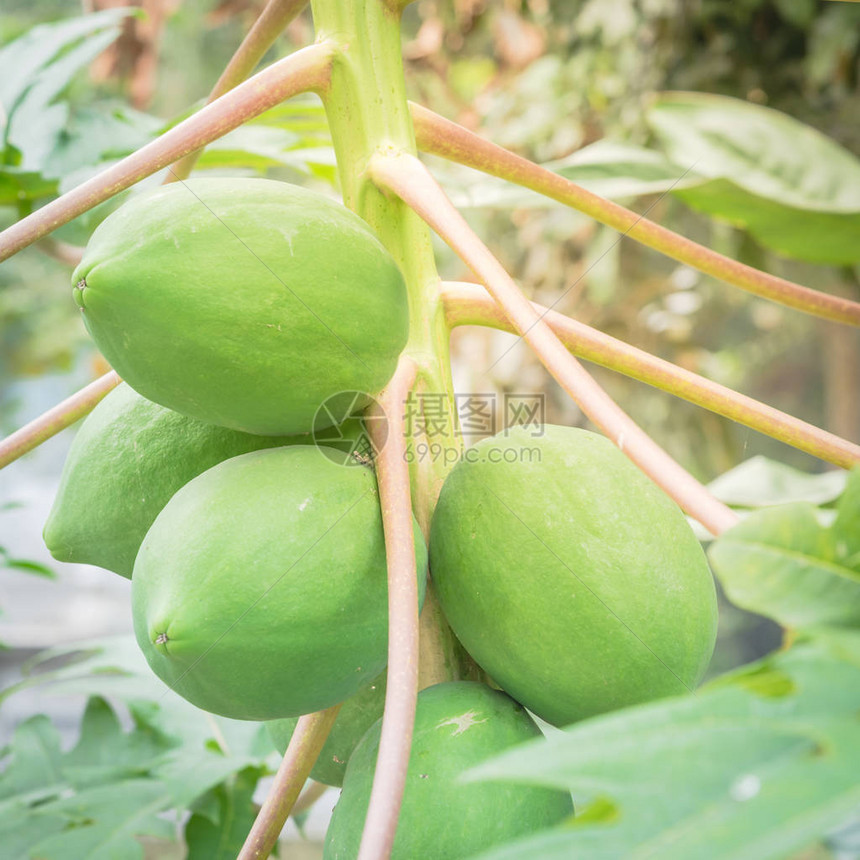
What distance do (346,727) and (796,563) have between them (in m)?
0.32

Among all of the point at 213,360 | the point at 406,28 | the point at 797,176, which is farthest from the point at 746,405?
the point at 406,28

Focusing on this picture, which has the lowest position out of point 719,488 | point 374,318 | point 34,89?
point 719,488

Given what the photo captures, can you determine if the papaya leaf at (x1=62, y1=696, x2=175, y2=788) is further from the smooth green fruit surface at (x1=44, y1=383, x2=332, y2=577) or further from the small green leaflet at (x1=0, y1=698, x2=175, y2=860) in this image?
the smooth green fruit surface at (x1=44, y1=383, x2=332, y2=577)

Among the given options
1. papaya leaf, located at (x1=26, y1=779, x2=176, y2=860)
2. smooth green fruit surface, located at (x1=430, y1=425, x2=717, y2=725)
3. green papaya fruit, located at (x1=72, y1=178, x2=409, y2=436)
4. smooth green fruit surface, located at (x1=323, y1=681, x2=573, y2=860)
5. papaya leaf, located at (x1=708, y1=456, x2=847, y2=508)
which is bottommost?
papaya leaf, located at (x1=708, y1=456, x2=847, y2=508)

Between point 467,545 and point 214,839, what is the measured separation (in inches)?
14.9

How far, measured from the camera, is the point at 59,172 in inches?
29.2

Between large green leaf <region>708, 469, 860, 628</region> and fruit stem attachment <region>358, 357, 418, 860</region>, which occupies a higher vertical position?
large green leaf <region>708, 469, 860, 628</region>

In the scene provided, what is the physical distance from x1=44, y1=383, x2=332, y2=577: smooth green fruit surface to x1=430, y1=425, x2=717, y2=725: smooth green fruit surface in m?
0.09

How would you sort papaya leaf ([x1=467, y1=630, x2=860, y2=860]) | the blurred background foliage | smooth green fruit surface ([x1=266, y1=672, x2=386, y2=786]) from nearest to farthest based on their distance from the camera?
papaya leaf ([x1=467, y1=630, x2=860, y2=860]), smooth green fruit surface ([x1=266, y1=672, x2=386, y2=786]), the blurred background foliage

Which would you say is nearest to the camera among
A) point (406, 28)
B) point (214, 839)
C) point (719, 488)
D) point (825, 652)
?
point (825, 652)

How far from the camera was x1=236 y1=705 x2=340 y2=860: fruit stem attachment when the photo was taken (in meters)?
0.45

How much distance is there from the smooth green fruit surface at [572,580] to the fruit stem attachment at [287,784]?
89mm

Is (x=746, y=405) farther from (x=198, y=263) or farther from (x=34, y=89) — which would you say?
(x=34, y=89)

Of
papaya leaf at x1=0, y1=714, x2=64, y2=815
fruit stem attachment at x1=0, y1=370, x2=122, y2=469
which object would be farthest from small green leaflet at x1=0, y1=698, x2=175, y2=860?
fruit stem attachment at x1=0, y1=370, x2=122, y2=469
